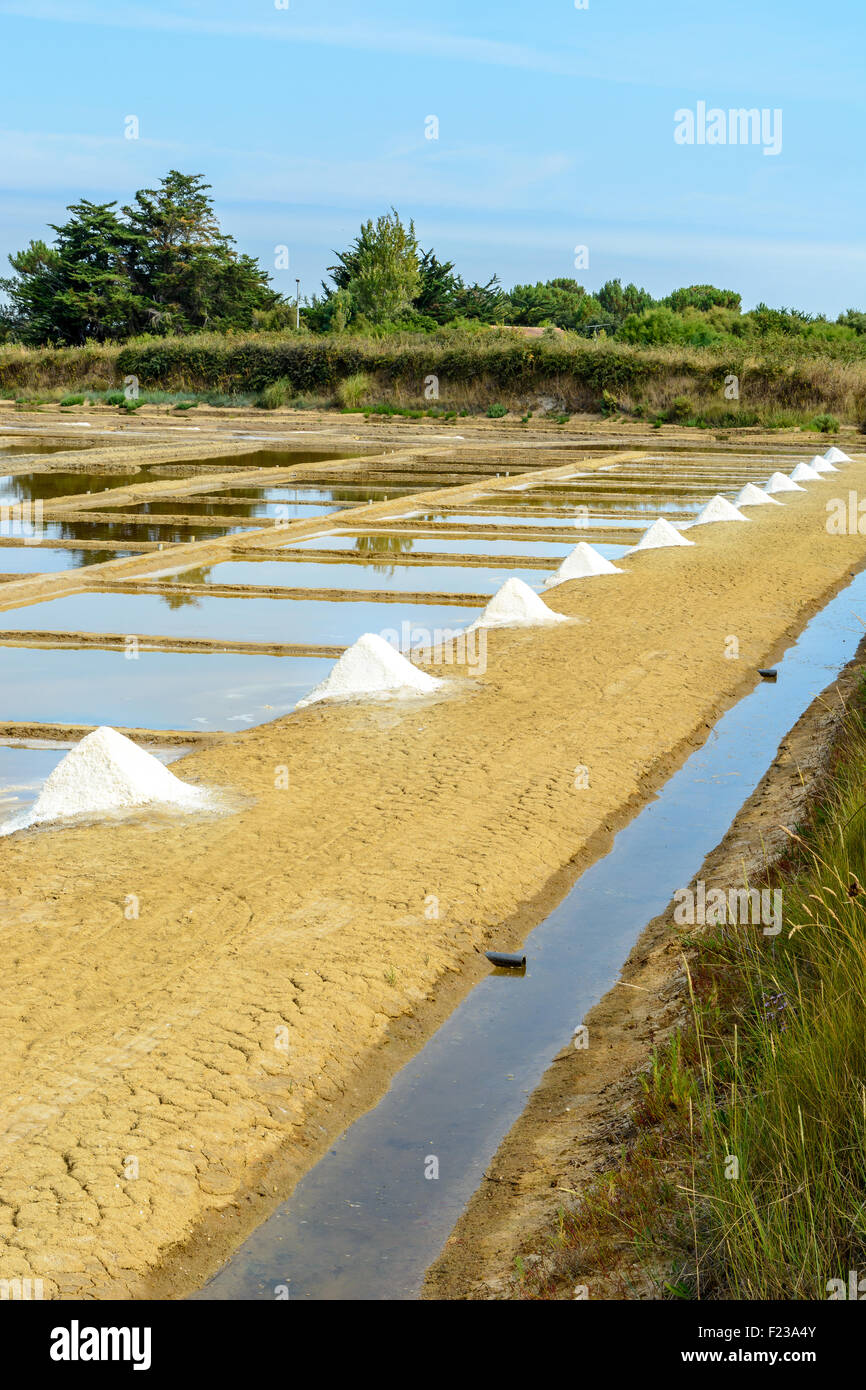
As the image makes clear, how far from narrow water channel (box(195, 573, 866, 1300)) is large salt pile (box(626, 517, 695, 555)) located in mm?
8054

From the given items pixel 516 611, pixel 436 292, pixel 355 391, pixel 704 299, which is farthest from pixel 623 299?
pixel 516 611

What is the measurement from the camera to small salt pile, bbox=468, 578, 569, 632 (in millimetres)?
10383

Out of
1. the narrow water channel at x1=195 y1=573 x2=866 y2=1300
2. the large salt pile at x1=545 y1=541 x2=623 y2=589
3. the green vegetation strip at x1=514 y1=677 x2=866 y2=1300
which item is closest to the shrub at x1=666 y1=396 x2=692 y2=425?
the large salt pile at x1=545 y1=541 x2=623 y2=589

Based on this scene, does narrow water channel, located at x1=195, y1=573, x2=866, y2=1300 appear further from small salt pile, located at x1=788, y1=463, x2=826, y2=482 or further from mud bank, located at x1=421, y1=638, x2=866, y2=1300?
small salt pile, located at x1=788, y1=463, x2=826, y2=482

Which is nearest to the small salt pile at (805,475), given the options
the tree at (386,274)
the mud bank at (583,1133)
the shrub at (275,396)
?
the mud bank at (583,1133)

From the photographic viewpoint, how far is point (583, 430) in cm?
3641

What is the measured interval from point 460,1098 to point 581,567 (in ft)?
30.6

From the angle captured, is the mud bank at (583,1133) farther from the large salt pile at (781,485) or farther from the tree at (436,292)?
the tree at (436,292)

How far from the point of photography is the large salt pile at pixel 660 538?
14.7m

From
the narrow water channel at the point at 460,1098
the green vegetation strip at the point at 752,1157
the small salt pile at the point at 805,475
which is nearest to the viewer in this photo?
the green vegetation strip at the point at 752,1157

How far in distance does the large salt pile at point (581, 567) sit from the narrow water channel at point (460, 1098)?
606 centimetres

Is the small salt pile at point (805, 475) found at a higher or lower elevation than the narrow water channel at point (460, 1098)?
higher

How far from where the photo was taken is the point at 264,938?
4.68 meters

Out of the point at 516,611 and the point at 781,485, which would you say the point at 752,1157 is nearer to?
the point at 516,611
